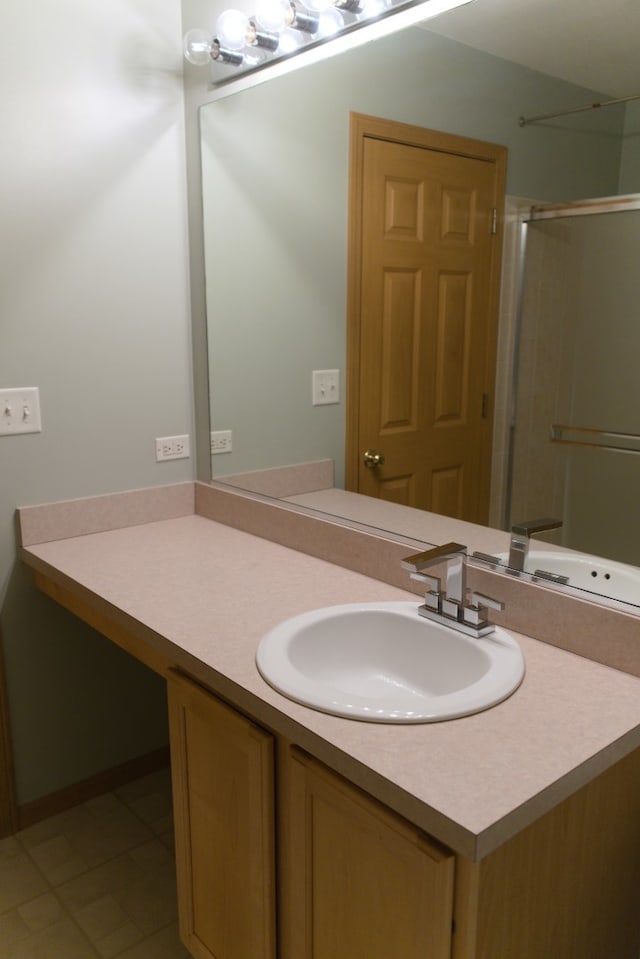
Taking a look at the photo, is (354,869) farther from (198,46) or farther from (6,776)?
(198,46)

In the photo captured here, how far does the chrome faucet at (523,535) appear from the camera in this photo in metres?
1.45

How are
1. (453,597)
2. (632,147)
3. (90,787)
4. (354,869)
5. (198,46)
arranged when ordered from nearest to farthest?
(354,869)
(632,147)
(453,597)
(198,46)
(90,787)

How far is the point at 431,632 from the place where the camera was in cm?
146

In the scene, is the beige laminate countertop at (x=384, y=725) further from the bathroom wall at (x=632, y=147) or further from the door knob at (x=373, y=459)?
A: the bathroom wall at (x=632, y=147)

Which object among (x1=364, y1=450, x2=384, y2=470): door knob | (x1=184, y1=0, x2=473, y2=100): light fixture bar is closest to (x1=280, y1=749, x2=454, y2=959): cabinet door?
(x1=364, y1=450, x2=384, y2=470): door knob

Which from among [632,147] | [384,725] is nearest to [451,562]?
[384,725]

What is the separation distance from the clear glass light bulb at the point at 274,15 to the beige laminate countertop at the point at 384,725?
4.33 ft

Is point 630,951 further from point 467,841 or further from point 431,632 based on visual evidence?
point 467,841

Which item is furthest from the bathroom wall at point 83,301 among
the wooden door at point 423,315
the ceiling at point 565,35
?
the ceiling at point 565,35

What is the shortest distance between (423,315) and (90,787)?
170 centimetres

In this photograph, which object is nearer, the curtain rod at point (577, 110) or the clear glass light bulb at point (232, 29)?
the curtain rod at point (577, 110)

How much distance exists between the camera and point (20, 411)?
1.96 metres

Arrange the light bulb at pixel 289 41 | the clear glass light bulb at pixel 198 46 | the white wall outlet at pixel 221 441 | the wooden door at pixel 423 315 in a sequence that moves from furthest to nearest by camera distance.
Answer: the white wall outlet at pixel 221 441 < the clear glass light bulb at pixel 198 46 < the light bulb at pixel 289 41 < the wooden door at pixel 423 315

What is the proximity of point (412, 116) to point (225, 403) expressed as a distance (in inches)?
38.3
